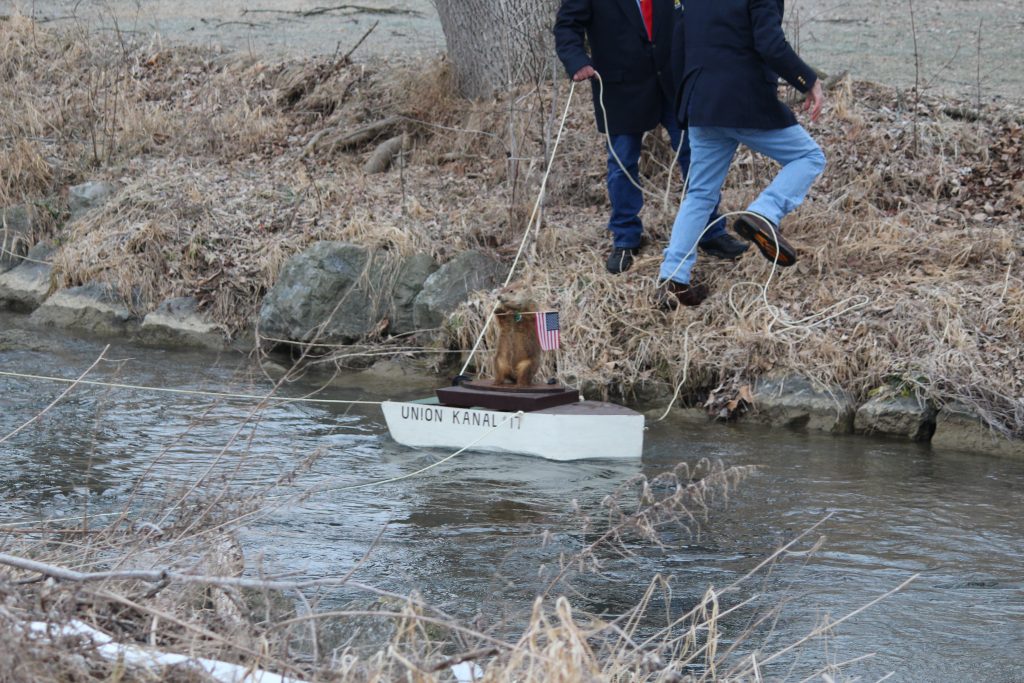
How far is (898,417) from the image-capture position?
7.48 meters

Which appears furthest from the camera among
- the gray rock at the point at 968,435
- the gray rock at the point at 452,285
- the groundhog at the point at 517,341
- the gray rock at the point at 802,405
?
the gray rock at the point at 452,285

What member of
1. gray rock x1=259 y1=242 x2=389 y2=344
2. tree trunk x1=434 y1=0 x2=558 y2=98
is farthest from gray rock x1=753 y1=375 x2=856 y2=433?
tree trunk x1=434 y1=0 x2=558 y2=98

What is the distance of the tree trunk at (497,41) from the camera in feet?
35.0

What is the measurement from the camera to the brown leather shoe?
328 inches

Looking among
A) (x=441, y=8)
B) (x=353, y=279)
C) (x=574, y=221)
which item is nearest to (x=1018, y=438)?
(x=574, y=221)

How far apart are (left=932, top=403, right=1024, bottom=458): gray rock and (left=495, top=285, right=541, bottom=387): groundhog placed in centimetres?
247

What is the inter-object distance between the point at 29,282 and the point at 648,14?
6.08 metres

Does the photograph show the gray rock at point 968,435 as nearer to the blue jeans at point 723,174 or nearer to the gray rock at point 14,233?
the blue jeans at point 723,174

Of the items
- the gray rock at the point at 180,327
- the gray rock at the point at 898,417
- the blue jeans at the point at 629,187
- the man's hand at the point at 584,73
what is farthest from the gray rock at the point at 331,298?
the gray rock at the point at 898,417

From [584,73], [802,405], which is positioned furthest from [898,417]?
[584,73]

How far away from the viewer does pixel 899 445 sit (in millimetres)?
A: 7383

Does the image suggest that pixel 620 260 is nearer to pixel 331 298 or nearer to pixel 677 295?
pixel 677 295

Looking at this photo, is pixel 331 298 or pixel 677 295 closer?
pixel 677 295

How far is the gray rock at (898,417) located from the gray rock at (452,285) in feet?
9.54
